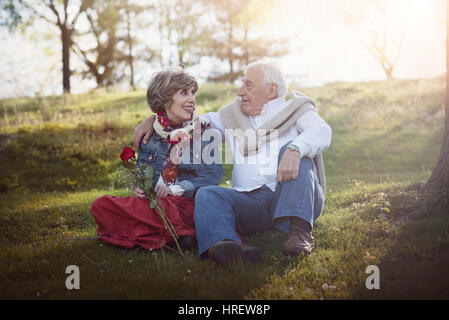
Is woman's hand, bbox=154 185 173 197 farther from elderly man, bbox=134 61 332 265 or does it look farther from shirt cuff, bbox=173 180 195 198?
elderly man, bbox=134 61 332 265

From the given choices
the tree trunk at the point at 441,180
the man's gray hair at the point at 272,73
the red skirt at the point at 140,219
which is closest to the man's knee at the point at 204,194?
the red skirt at the point at 140,219

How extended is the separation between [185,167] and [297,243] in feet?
4.32

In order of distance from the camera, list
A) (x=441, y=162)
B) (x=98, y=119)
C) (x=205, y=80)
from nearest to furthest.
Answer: (x=441, y=162)
(x=98, y=119)
(x=205, y=80)

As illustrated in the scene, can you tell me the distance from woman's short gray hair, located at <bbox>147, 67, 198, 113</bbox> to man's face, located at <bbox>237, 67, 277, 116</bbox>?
1.77 ft

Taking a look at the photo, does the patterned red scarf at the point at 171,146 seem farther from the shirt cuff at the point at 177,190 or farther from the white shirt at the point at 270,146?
the white shirt at the point at 270,146

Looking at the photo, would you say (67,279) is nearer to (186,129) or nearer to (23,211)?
(186,129)

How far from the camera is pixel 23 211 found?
5.51 m

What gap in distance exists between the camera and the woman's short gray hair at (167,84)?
3.82 meters

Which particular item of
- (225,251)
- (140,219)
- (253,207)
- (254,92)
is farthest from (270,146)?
(140,219)

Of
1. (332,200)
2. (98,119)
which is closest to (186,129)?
(332,200)

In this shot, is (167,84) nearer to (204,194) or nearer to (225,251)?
(204,194)

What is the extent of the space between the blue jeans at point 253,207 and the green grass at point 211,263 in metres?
0.22

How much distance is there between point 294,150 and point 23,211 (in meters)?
4.00

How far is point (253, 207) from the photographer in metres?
3.67
